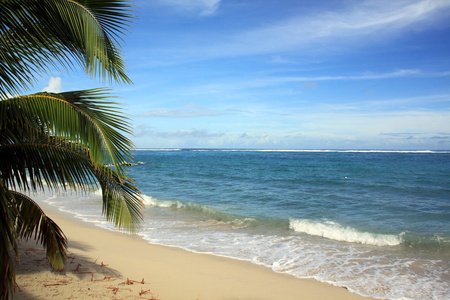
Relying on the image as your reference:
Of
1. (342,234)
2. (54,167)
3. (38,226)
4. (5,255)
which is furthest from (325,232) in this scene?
(5,255)

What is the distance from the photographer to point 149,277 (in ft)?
18.5

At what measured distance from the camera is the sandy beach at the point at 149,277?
15.3ft

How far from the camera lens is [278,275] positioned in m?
6.44

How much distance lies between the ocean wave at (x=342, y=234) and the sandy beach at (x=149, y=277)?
3.72 metres

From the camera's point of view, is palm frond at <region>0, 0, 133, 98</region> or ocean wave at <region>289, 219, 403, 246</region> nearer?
palm frond at <region>0, 0, 133, 98</region>

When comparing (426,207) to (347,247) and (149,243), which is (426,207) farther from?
(149,243)

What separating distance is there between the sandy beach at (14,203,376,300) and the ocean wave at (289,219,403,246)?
3.72 meters

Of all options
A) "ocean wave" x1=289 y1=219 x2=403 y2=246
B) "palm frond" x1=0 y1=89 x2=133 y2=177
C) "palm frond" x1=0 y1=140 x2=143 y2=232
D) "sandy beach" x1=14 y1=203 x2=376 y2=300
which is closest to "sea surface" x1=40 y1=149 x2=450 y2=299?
"ocean wave" x1=289 y1=219 x2=403 y2=246

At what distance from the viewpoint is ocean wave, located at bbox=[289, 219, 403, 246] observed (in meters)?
9.15

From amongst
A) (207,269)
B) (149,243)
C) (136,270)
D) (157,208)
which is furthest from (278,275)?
(157,208)

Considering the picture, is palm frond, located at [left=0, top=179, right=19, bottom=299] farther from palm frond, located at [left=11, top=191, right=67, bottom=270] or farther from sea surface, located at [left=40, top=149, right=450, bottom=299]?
sea surface, located at [left=40, top=149, right=450, bottom=299]

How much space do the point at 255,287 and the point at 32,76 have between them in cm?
478

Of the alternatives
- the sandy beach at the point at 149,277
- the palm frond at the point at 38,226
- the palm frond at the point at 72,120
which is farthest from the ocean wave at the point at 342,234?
the palm frond at the point at 72,120

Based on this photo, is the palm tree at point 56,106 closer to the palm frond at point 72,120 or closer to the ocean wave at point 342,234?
the palm frond at point 72,120
